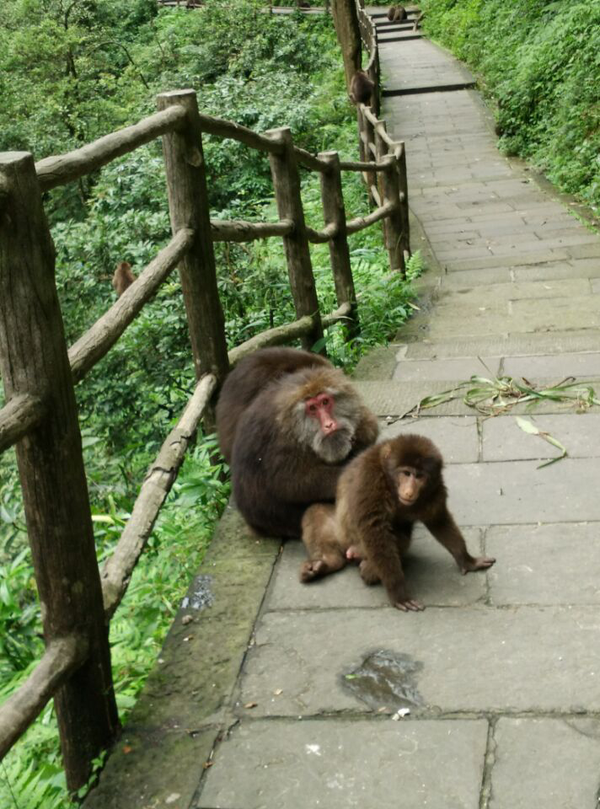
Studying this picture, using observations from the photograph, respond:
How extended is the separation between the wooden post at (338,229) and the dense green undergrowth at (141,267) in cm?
27

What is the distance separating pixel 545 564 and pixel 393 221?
6.49 metres

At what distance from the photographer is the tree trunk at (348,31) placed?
1570 cm

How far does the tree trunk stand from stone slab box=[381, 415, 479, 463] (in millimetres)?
12615

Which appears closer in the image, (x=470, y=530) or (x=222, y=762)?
(x=222, y=762)

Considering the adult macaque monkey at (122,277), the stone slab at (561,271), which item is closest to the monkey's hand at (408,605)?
the adult macaque monkey at (122,277)

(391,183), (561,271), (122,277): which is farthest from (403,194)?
(122,277)

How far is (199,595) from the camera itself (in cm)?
327

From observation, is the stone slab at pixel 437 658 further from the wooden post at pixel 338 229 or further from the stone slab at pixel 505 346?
the wooden post at pixel 338 229

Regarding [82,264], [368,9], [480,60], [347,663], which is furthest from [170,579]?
[368,9]

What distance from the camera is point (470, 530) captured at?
11.8 feet

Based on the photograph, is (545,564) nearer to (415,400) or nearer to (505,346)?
(415,400)

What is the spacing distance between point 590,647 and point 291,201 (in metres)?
3.33

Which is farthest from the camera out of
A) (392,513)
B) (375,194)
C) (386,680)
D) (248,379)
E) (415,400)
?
(375,194)

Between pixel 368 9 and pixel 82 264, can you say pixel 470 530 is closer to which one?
pixel 82 264
